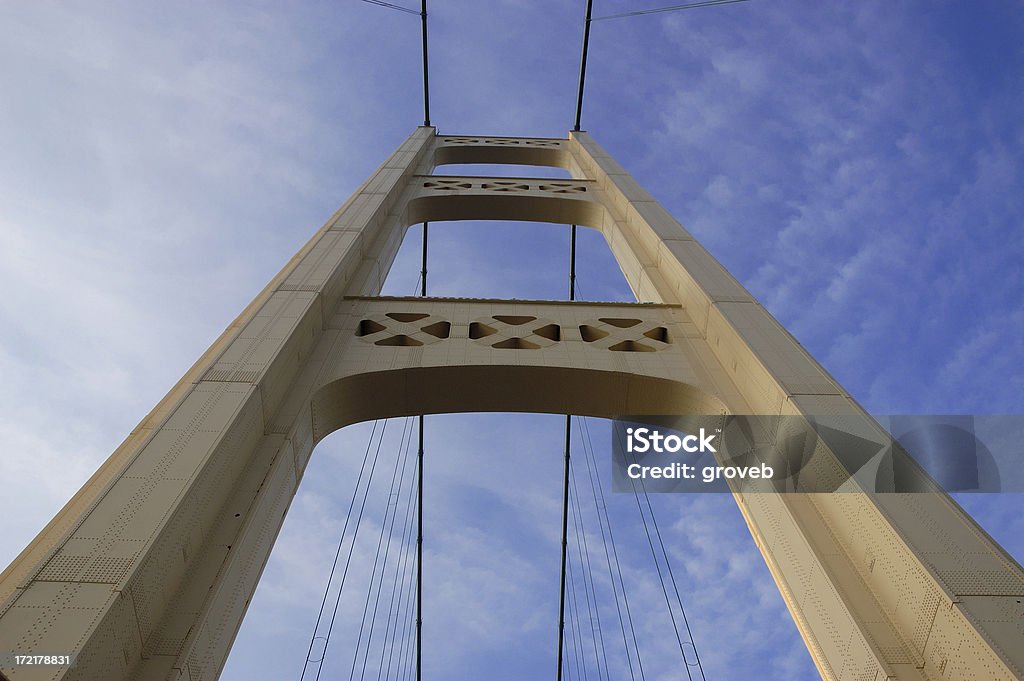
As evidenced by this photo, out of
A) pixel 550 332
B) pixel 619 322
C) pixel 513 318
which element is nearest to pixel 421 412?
pixel 513 318

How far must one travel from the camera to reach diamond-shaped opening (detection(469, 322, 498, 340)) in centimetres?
720

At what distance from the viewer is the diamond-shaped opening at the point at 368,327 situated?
23.6 ft

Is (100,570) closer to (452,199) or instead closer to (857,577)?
(857,577)

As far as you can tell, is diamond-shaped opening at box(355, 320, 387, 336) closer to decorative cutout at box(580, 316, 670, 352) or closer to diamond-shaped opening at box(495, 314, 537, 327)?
diamond-shaped opening at box(495, 314, 537, 327)

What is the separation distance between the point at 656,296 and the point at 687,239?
918 mm

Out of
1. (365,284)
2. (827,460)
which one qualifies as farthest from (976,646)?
(365,284)

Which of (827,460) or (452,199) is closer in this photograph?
(827,460)

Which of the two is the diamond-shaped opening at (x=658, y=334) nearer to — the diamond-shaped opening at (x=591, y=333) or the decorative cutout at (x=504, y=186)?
the diamond-shaped opening at (x=591, y=333)

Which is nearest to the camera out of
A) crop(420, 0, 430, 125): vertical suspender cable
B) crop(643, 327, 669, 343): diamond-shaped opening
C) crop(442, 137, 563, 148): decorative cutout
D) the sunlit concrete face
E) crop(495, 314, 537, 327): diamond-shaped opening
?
the sunlit concrete face

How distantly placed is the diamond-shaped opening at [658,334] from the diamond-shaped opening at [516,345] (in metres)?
1.13

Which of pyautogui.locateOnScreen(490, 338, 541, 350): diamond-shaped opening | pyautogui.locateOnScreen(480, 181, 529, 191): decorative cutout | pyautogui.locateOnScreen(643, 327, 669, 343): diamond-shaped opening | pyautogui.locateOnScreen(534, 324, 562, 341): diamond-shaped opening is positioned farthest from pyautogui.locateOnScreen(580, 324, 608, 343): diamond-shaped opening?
pyautogui.locateOnScreen(480, 181, 529, 191): decorative cutout

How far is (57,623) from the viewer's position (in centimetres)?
314

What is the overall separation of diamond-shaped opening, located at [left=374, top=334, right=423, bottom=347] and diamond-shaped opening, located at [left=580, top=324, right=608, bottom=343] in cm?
160

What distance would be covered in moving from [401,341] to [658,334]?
98.4 inches
